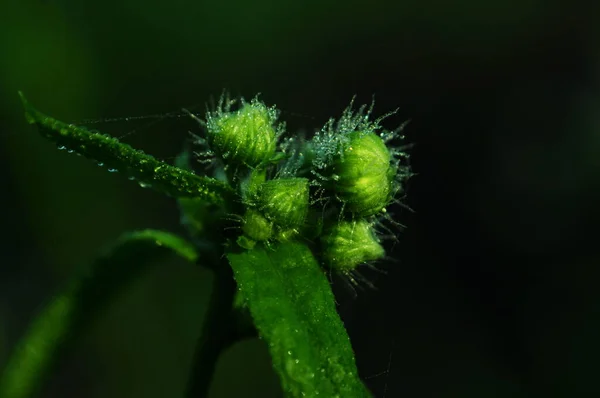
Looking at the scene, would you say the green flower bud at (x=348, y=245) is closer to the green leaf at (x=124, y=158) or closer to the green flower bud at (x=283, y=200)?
the green flower bud at (x=283, y=200)

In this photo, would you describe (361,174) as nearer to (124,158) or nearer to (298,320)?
(298,320)

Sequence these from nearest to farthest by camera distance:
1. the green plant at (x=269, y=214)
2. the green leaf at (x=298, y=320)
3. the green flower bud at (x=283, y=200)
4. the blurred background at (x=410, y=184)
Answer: the green leaf at (x=298, y=320), the green plant at (x=269, y=214), the green flower bud at (x=283, y=200), the blurred background at (x=410, y=184)

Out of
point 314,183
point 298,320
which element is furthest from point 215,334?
point 314,183

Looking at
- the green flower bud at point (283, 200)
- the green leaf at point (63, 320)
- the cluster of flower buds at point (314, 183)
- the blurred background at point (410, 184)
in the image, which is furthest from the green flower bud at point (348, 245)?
the blurred background at point (410, 184)

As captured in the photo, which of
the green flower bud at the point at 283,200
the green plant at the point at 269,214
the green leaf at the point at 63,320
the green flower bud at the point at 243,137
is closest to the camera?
the green plant at the point at 269,214

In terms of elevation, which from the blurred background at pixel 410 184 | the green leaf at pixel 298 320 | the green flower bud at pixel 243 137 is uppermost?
the green flower bud at pixel 243 137

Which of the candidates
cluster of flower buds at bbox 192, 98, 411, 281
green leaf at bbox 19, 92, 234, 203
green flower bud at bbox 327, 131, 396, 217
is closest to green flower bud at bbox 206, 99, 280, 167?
cluster of flower buds at bbox 192, 98, 411, 281

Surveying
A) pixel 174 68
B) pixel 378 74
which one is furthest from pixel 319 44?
pixel 174 68

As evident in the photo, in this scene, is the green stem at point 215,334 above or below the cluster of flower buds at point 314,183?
below
